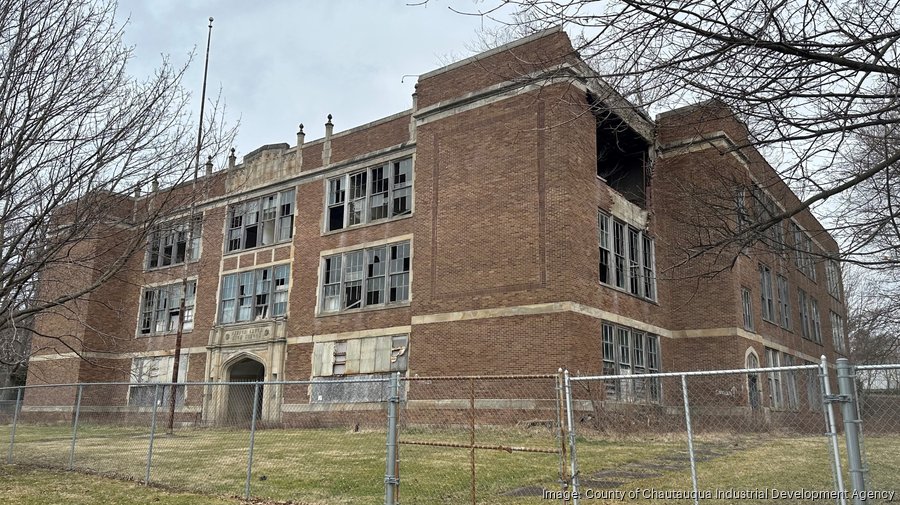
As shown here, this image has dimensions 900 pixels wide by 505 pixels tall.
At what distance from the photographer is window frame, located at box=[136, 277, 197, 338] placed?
31.2m

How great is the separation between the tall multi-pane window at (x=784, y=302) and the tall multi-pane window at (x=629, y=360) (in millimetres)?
9412

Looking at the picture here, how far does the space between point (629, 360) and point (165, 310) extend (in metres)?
21.3

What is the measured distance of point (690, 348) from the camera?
25.4m

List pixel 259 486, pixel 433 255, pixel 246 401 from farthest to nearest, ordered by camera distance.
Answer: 1. pixel 246 401
2. pixel 433 255
3. pixel 259 486

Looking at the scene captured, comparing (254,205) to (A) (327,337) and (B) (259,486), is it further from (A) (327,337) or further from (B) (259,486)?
(B) (259,486)

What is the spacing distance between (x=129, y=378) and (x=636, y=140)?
25.1 m

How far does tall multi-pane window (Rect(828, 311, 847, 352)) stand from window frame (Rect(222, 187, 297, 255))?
31853 millimetres

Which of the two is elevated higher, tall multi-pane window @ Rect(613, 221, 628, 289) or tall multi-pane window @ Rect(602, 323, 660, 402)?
tall multi-pane window @ Rect(613, 221, 628, 289)

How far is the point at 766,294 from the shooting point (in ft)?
95.7

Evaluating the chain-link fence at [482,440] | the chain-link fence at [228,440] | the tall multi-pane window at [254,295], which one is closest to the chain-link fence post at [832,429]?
the chain-link fence at [482,440]

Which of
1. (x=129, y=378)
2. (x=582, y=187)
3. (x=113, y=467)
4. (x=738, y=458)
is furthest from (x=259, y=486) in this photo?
(x=129, y=378)

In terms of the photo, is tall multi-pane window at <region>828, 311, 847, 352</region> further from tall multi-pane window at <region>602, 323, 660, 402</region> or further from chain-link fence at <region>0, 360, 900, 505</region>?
tall multi-pane window at <region>602, 323, 660, 402</region>

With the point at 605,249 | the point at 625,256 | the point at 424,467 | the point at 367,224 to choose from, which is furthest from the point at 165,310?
the point at 424,467

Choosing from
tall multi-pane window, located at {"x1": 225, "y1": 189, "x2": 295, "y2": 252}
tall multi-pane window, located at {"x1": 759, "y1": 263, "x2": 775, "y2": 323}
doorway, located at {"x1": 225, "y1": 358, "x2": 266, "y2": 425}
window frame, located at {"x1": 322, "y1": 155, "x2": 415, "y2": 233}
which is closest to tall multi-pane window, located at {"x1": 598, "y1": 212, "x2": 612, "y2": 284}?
A: window frame, located at {"x1": 322, "y1": 155, "x2": 415, "y2": 233}
